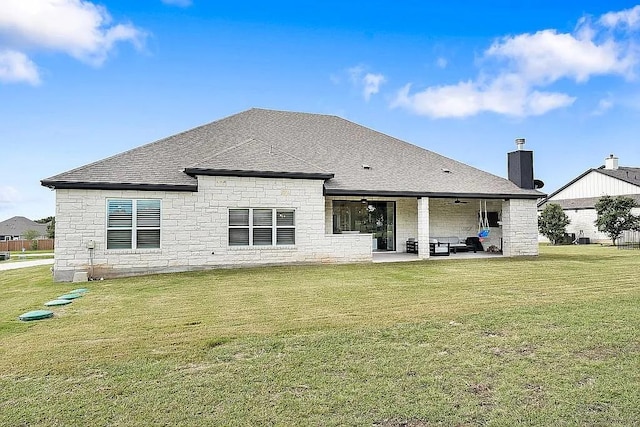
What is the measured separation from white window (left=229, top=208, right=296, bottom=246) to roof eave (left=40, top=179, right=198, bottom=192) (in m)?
1.73

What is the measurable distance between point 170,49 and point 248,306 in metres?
13.1

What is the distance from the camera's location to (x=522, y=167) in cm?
1839

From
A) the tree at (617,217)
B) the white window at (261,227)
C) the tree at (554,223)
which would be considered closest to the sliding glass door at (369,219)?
the white window at (261,227)

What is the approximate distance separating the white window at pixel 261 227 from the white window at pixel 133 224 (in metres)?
2.32

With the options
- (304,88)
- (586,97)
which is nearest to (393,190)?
(304,88)

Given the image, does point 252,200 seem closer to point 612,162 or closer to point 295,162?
point 295,162

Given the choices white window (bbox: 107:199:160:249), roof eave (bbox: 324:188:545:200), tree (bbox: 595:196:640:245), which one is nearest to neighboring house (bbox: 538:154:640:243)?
tree (bbox: 595:196:640:245)

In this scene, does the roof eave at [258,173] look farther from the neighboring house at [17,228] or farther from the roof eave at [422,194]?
the neighboring house at [17,228]

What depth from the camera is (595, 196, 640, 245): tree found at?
92.0 ft

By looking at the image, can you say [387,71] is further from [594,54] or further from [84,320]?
[84,320]

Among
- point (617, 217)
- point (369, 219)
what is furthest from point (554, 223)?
point (369, 219)

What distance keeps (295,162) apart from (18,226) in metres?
59.4

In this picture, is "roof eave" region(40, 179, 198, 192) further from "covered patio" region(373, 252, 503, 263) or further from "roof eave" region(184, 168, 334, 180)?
"covered patio" region(373, 252, 503, 263)

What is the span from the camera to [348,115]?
21.4 meters
